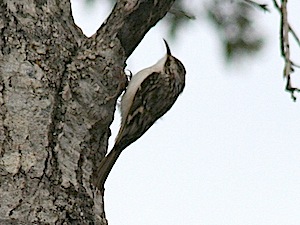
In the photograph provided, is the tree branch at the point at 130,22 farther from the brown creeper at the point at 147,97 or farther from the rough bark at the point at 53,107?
the brown creeper at the point at 147,97

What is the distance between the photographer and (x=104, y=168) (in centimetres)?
223

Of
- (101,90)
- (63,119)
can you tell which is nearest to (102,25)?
(101,90)

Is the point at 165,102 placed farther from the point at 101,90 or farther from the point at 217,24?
the point at 101,90

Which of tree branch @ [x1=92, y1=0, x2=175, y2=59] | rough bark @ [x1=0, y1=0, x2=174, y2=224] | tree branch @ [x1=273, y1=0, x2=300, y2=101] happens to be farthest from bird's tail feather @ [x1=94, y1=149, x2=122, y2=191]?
tree branch @ [x1=273, y1=0, x2=300, y2=101]

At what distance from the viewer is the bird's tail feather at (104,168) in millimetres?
1938

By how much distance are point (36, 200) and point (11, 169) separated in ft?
0.27

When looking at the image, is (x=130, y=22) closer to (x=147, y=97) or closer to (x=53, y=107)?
(x=53, y=107)

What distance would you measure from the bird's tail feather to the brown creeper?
119mm

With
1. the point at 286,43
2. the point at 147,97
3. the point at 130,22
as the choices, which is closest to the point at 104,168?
the point at 130,22

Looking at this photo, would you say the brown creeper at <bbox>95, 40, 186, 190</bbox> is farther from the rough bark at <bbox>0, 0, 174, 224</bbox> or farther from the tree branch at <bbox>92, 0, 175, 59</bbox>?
the rough bark at <bbox>0, 0, 174, 224</bbox>

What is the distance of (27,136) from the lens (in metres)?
1.73

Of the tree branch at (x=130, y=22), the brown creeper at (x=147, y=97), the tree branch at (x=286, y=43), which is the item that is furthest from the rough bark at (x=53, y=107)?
the brown creeper at (x=147, y=97)

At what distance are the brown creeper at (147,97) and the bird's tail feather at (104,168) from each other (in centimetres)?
12

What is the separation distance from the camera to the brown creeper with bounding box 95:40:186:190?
303cm
